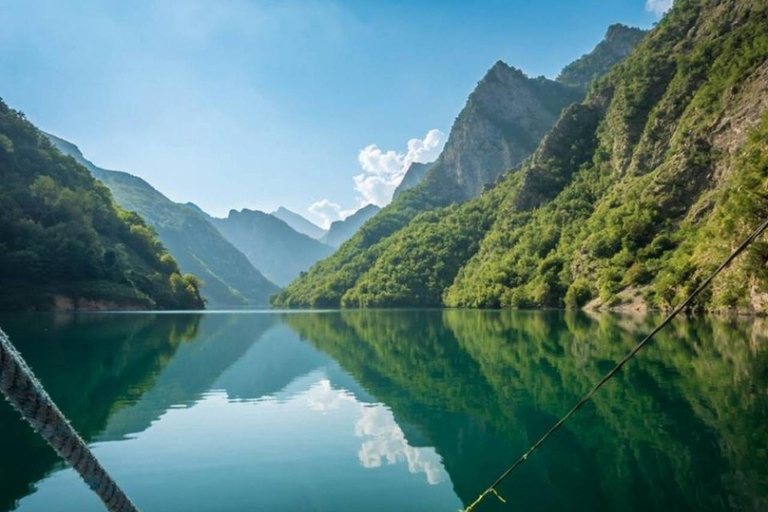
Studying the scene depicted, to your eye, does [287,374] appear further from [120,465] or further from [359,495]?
[359,495]

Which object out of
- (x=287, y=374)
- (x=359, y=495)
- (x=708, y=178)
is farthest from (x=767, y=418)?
(x=708, y=178)

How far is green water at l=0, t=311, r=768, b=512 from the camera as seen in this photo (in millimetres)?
11828

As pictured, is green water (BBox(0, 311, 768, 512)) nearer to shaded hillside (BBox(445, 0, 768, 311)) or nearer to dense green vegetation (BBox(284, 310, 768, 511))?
dense green vegetation (BBox(284, 310, 768, 511))

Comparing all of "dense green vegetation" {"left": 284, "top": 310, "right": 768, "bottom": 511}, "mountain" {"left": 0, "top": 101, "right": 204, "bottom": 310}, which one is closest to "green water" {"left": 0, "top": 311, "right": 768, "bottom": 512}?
"dense green vegetation" {"left": 284, "top": 310, "right": 768, "bottom": 511}

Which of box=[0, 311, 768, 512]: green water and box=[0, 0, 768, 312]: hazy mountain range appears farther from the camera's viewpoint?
box=[0, 0, 768, 312]: hazy mountain range

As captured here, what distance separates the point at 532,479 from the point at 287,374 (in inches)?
822

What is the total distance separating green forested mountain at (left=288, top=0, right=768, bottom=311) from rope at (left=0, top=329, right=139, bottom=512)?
66130mm

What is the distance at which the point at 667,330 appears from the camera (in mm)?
44625

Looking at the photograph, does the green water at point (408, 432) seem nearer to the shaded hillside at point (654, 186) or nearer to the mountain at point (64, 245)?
the shaded hillside at point (654, 186)

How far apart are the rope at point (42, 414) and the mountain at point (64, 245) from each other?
104459mm

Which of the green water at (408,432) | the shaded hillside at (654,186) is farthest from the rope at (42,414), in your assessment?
the shaded hillside at (654,186)

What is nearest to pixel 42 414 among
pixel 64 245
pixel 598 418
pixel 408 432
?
pixel 408 432

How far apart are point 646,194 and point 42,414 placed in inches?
4716

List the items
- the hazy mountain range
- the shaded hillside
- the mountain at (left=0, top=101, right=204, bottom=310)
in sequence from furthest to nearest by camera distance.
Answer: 1. the mountain at (left=0, top=101, right=204, bottom=310)
2. the hazy mountain range
3. the shaded hillside
